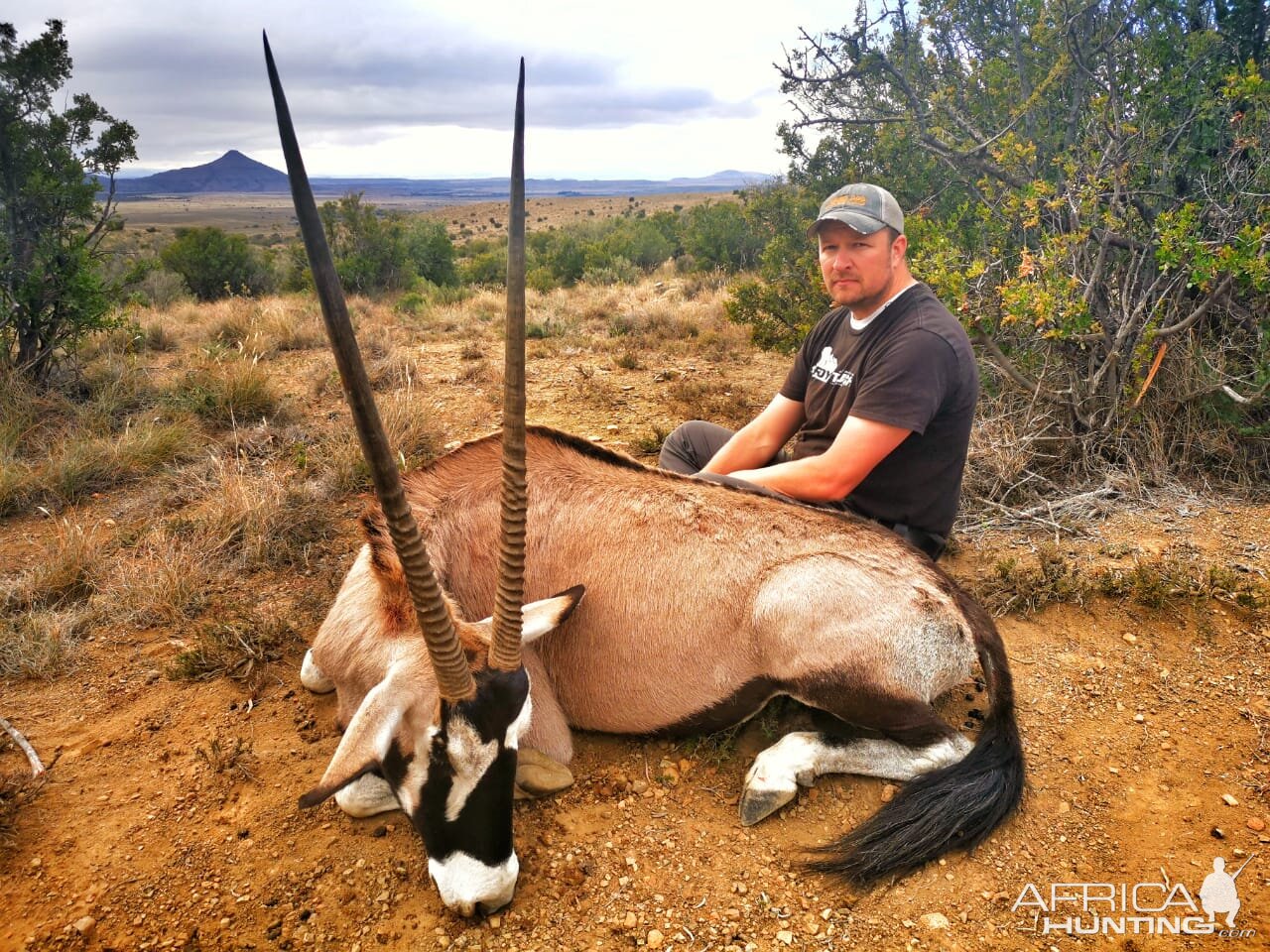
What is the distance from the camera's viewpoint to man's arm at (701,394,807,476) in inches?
185

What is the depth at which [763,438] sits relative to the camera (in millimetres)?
4750

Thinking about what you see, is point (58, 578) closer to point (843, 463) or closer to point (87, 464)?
point (87, 464)

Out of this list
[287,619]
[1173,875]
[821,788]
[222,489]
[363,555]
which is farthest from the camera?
[222,489]

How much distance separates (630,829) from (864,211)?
3325mm

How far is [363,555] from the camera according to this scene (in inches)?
129

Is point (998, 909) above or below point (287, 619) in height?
below

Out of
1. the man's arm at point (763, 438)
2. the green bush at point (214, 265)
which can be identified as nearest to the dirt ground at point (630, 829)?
the man's arm at point (763, 438)

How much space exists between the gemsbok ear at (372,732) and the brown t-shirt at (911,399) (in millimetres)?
2516

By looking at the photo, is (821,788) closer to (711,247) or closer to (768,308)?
(768,308)

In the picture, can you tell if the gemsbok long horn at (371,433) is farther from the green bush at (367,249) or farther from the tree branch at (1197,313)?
the green bush at (367,249)

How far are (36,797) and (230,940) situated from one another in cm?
123

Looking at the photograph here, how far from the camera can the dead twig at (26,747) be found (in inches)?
118

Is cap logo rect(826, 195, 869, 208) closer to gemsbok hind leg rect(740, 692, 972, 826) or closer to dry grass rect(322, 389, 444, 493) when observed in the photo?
gemsbok hind leg rect(740, 692, 972, 826)

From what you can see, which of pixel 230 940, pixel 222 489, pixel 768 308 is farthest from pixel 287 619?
pixel 768 308
